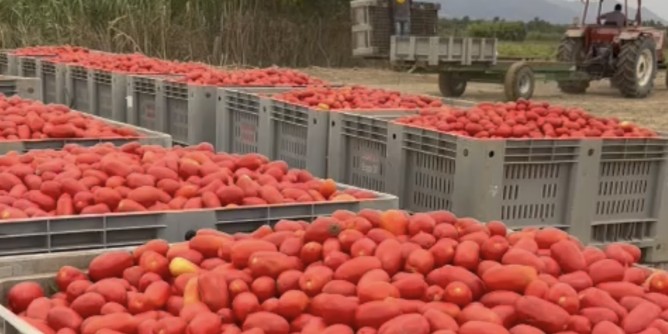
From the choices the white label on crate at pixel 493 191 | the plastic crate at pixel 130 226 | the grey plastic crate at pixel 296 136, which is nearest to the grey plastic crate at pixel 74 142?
the grey plastic crate at pixel 296 136

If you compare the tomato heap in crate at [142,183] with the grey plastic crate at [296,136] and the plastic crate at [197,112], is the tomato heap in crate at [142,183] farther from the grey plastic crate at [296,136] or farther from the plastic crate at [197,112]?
the plastic crate at [197,112]

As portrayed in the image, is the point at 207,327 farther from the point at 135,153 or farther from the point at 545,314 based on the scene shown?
the point at 135,153

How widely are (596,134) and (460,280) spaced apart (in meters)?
3.02

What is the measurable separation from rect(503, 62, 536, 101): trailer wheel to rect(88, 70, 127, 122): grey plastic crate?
940 centimetres

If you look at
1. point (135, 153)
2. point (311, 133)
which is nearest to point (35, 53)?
point (311, 133)

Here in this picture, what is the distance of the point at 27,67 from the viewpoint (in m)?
10.5

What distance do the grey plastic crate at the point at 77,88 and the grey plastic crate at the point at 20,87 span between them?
4.83ft

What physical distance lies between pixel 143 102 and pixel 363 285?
593 cm

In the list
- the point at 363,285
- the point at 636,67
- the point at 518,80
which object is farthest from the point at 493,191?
the point at 636,67

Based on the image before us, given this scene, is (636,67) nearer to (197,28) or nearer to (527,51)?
(197,28)

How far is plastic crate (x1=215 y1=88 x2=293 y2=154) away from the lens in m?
6.67

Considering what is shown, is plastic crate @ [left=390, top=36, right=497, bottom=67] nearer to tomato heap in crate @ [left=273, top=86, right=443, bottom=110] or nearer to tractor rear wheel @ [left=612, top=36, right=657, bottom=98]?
tractor rear wheel @ [left=612, top=36, right=657, bottom=98]

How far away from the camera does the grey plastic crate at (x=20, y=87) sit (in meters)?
7.39

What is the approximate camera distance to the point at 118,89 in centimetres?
831
